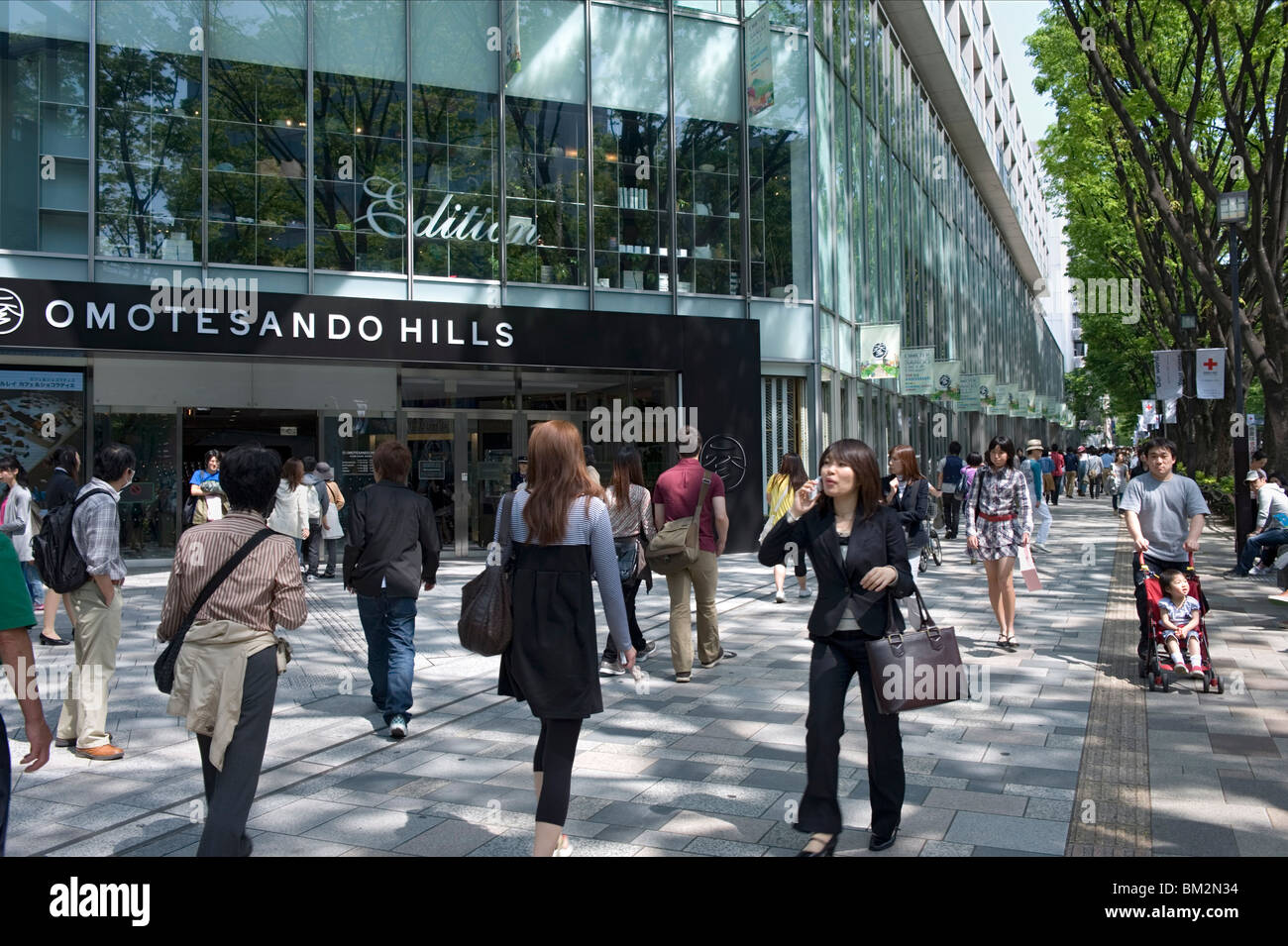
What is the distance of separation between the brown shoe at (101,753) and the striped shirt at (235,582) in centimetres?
272

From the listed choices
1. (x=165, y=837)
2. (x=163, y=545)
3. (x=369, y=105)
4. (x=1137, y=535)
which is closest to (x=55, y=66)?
(x=369, y=105)

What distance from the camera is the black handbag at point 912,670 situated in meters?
4.09

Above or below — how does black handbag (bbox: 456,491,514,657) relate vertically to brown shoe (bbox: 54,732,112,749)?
above

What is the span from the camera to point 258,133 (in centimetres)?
1546

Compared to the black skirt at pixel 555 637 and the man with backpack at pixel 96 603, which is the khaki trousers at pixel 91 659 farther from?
the black skirt at pixel 555 637

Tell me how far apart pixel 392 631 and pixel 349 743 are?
71 centimetres

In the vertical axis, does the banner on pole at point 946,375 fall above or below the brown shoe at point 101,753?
above

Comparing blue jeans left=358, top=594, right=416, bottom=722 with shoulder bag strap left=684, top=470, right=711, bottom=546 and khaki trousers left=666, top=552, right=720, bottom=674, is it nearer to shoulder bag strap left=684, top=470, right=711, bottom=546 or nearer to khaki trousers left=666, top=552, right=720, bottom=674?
khaki trousers left=666, top=552, right=720, bottom=674

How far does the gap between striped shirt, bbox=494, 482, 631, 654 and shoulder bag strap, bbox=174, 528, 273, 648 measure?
1013 mm

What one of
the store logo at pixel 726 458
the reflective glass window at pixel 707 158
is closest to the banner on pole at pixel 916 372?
the reflective glass window at pixel 707 158

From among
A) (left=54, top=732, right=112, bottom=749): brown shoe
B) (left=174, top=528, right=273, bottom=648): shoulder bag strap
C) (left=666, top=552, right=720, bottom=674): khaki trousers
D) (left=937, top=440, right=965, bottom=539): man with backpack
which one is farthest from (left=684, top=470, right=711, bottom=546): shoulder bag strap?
(left=937, top=440, right=965, bottom=539): man with backpack

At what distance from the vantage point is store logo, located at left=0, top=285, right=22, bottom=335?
45.8 ft

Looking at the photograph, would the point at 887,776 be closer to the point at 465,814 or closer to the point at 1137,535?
the point at 465,814

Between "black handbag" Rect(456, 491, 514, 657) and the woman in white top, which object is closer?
"black handbag" Rect(456, 491, 514, 657)
